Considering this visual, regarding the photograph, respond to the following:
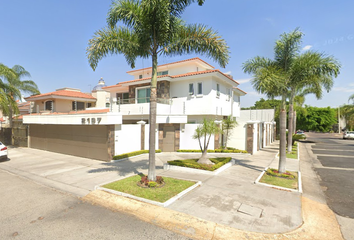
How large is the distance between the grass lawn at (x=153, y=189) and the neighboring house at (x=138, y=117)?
5592 mm

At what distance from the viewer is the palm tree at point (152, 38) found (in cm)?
873

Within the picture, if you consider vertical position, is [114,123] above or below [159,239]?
above

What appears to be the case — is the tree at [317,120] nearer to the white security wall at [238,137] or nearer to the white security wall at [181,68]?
the white security wall at [181,68]

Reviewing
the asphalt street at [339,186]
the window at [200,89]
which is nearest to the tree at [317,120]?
the asphalt street at [339,186]

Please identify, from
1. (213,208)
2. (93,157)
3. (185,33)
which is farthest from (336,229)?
(93,157)

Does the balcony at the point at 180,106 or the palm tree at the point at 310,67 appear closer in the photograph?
the palm tree at the point at 310,67

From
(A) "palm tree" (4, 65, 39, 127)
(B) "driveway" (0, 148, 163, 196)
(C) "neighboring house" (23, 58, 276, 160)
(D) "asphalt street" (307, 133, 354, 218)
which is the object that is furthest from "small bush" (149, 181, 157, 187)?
(A) "palm tree" (4, 65, 39, 127)

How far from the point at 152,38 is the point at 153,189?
7.35m

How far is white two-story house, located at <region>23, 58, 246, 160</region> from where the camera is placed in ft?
48.2

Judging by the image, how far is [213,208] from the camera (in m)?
6.78

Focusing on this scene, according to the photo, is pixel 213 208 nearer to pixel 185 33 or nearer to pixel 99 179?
pixel 99 179

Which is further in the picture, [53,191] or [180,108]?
[180,108]

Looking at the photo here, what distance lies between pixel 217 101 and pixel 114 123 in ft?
37.7

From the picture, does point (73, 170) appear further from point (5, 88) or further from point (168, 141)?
point (5, 88)
